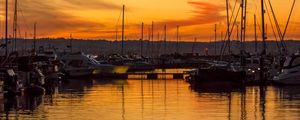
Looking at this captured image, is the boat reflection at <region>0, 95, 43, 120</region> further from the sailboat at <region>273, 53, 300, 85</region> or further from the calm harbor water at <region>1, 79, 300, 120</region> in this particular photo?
the sailboat at <region>273, 53, 300, 85</region>

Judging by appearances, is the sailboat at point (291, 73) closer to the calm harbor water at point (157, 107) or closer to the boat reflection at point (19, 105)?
the calm harbor water at point (157, 107)

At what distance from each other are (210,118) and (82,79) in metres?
39.7

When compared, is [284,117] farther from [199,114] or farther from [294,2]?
[294,2]

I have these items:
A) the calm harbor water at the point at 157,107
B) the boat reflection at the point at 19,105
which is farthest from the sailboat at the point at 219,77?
the boat reflection at the point at 19,105

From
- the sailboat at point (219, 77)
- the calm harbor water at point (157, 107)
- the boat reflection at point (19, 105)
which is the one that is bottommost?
the boat reflection at point (19, 105)

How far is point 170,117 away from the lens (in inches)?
1059


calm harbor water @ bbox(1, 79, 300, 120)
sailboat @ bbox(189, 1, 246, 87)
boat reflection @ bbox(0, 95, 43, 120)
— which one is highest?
sailboat @ bbox(189, 1, 246, 87)

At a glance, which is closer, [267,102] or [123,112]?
[123,112]

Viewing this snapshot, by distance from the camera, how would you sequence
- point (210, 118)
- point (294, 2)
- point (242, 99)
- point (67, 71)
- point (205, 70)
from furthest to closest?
point (67, 71) → point (294, 2) → point (205, 70) → point (242, 99) → point (210, 118)

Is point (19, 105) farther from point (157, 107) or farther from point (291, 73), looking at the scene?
point (291, 73)

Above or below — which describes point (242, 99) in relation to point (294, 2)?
below

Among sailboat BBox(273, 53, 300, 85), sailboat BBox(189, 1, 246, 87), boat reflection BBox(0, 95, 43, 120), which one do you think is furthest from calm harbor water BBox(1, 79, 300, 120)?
sailboat BBox(189, 1, 246, 87)

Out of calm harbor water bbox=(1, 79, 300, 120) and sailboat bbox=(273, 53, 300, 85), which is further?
sailboat bbox=(273, 53, 300, 85)

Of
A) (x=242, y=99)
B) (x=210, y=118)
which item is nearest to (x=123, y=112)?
(x=210, y=118)
